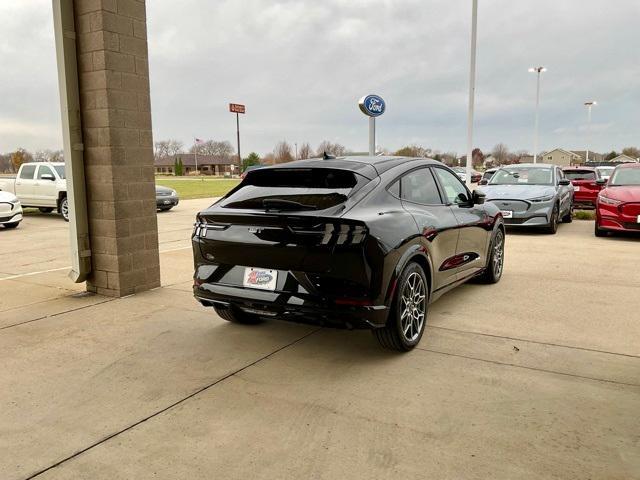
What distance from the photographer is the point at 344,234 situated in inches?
141

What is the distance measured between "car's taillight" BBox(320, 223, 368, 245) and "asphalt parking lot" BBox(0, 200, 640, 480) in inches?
38.3

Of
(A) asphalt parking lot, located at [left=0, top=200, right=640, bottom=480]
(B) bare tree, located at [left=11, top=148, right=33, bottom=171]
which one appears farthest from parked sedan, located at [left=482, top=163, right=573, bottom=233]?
(B) bare tree, located at [left=11, top=148, right=33, bottom=171]

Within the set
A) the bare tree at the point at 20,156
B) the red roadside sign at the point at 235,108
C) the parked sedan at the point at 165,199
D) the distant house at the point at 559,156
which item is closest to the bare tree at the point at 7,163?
the bare tree at the point at 20,156

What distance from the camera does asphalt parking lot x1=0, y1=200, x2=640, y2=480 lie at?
265cm

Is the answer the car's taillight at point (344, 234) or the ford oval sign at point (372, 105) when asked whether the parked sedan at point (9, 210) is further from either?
the car's taillight at point (344, 234)

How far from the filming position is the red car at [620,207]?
32.6 ft

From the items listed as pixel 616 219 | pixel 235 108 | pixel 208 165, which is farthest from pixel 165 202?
pixel 208 165

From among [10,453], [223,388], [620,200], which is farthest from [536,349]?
[620,200]

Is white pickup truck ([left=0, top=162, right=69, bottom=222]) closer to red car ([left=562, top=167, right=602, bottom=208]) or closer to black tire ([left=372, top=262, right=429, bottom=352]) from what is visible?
black tire ([left=372, top=262, right=429, bottom=352])

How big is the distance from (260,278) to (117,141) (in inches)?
114

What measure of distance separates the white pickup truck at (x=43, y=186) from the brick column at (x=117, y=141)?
10267mm

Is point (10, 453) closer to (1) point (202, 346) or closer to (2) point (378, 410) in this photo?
(1) point (202, 346)

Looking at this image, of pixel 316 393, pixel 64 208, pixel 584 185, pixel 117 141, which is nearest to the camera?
pixel 316 393

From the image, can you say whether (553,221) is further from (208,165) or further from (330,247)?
(208,165)
